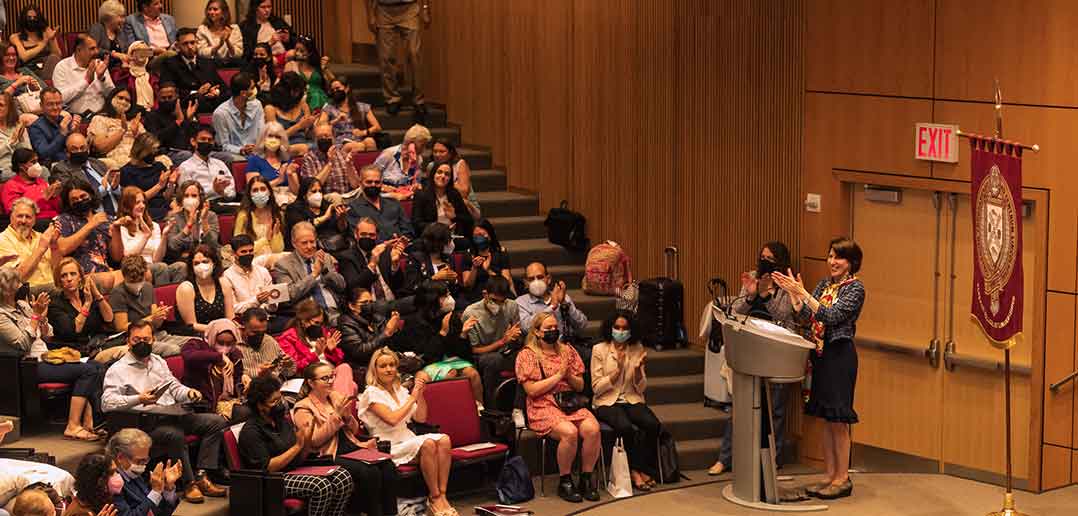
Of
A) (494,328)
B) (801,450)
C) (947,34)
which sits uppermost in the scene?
(947,34)

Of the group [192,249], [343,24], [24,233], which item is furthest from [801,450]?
[343,24]

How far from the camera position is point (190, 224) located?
37.0 feet

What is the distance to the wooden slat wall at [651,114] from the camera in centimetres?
1202

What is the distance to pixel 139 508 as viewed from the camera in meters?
8.60

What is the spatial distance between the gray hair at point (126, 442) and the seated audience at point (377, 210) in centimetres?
386

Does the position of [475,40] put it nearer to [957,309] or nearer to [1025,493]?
[957,309]

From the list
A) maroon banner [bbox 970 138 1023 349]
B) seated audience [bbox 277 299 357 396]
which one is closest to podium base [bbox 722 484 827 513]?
maroon banner [bbox 970 138 1023 349]

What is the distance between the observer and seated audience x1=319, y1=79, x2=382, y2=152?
45.0 ft

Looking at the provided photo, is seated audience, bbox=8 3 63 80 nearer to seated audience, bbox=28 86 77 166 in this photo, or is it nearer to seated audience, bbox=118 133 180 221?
seated audience, bbox=28 86 77 166

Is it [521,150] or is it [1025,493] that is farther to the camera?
[521,150]

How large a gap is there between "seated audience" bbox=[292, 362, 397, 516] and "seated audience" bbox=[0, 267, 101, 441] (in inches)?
46.3

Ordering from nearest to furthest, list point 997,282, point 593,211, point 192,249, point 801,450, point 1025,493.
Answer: point 997,282 < point 1025,493 < point 192,249 < point 801,450 < point 593,211

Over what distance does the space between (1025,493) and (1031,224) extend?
1630 mm

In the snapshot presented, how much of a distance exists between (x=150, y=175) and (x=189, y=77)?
1.78 metres
